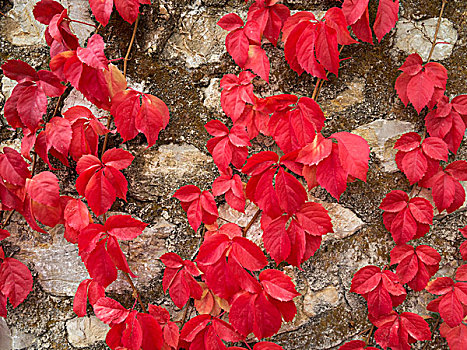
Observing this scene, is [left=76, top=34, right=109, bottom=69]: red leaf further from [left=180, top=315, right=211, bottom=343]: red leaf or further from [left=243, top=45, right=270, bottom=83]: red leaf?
[left=180, top=315, right=211, bottom=343]: red leaf

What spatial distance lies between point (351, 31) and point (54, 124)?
0.99 m

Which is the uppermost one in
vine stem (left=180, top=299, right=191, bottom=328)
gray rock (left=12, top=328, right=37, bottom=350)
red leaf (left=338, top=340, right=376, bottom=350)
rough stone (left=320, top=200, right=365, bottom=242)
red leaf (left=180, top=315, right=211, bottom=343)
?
rough stone (left=320, top=200, right=365, bottom=242)

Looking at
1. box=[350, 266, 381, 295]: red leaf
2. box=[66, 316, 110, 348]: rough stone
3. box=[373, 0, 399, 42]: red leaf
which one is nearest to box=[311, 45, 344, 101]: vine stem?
box=[373, 0, 399, 42]: red leaf

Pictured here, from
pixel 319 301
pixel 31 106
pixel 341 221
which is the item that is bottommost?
pixel 319 301

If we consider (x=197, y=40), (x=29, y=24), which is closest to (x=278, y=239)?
(x=197, y=40)

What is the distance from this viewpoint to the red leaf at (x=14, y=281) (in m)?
1.09

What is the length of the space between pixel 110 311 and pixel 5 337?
0.41m

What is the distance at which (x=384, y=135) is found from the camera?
3.82 ft

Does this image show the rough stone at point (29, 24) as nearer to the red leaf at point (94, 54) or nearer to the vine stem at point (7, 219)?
the red leaf at point (94, 54)

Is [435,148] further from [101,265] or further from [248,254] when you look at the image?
[101,265]

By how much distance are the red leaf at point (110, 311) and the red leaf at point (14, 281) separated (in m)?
0.24

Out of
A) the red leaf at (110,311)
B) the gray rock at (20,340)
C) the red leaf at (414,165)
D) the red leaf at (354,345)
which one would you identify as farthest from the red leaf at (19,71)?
the red leaf at (354,345)

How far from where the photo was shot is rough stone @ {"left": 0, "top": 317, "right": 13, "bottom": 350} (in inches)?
45.4

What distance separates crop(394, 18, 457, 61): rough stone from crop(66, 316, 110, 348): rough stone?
138 centimetres
